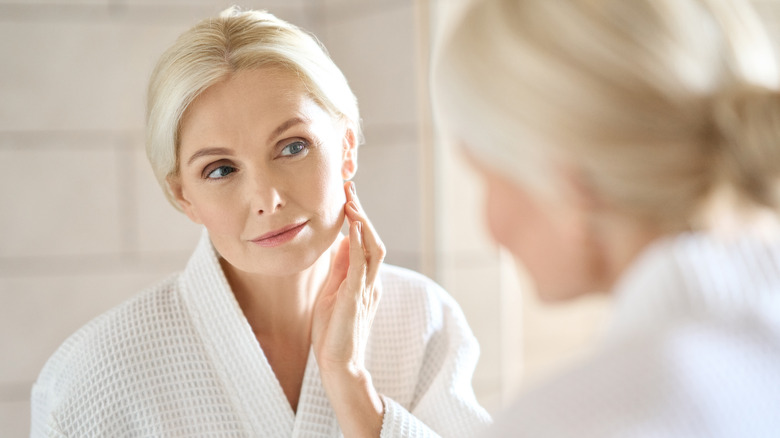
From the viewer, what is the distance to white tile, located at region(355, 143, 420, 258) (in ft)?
6.26

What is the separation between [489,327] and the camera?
192 centimetres

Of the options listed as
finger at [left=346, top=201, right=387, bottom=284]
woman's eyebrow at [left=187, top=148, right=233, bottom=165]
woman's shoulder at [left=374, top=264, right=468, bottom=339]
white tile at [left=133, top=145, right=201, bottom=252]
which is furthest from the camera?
white tile at [left=133, top=145, right=201, bottom=252]

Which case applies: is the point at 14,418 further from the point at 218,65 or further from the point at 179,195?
the point at 218,65

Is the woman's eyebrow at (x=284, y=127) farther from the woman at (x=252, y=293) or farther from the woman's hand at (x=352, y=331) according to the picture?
the woman's hand at (x=352, y=331)

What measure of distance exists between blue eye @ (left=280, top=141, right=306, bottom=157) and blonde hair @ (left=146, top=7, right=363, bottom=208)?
2.7 inches

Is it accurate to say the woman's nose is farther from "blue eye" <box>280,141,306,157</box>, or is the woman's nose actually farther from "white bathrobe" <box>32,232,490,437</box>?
"white bathrobe" <box>32,232,490,437</box>

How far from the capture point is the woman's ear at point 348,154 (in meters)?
1.19

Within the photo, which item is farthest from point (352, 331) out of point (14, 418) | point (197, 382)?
point (14, 418)

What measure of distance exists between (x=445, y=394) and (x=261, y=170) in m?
0.42

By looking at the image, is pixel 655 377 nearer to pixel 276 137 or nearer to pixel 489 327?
pixel 276 137

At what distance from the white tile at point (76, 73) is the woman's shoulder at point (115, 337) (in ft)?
3.00

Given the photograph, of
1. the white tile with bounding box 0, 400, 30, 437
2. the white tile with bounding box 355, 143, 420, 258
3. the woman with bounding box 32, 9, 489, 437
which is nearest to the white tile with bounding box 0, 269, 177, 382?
the white tile with bounding box 0, 400, 30, 437

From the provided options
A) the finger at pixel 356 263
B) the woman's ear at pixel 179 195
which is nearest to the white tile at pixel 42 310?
the woman's ear at pixel 179 195

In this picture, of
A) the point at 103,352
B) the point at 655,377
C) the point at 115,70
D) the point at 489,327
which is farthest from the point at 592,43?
the point at 115,70
